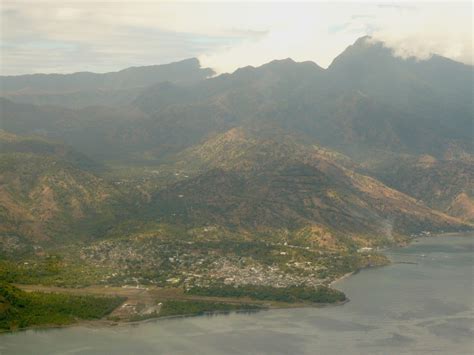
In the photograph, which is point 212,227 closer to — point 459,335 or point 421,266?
point 421,266

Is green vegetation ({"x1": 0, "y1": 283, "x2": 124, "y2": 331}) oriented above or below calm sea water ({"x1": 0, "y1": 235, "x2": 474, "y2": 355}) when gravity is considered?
above

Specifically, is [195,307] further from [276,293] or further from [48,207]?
[48,207]

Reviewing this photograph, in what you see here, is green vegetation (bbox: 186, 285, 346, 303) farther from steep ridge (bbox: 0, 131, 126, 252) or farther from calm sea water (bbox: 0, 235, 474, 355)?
steep ridge (bbox: 0, 131, 126, 252)

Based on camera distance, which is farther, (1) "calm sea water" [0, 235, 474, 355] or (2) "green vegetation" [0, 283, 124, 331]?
(2) "green vegetation" [0, 283, 124, 331]

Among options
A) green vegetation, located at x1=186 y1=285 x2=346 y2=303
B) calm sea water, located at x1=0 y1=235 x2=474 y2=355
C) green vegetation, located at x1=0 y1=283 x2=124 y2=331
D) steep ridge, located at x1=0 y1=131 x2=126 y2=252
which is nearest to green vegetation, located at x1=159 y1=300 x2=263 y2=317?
calm sea water, located at x1=0 y1=235 x2=474 y2=355

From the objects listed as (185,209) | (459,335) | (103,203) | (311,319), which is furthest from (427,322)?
(103,203)

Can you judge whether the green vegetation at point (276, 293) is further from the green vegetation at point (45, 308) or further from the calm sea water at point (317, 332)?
the green vegetation at point (45, 308)

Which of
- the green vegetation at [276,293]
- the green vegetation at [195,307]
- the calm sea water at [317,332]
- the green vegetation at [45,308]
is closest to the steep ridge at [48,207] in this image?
the green vegetation at [45,308]

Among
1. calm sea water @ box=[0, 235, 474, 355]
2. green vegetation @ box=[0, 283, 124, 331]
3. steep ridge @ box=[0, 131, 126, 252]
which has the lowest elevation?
calm sea water @ box=[0, 235, 474, 355]
